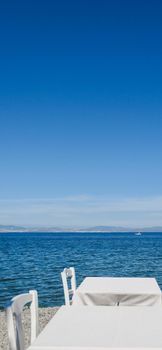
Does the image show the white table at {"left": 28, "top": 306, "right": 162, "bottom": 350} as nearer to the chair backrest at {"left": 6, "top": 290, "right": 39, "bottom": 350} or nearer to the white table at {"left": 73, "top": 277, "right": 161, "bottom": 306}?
the chair backrest at {"left": 6, "top": 290, "right": 39, "bottom": 350}

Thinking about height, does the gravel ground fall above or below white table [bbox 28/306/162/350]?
below

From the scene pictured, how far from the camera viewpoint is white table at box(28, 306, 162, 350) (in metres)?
3.36

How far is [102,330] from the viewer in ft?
12.3

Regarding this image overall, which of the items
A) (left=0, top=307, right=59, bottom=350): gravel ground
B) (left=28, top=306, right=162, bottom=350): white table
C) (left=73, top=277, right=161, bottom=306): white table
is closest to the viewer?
(left=28, top=306, right=162, bottom=350): white table

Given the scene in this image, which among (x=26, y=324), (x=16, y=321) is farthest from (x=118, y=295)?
(x=26, y=324)

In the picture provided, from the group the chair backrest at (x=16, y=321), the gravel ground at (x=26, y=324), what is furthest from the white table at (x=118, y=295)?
the chair backrest at (x=16, y=321)

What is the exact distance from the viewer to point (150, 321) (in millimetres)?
4039

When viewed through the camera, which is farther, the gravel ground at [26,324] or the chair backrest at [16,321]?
the gravel ground at [26,324]

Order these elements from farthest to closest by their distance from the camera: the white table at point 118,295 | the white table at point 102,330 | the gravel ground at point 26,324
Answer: the gravel ground at point 26,324 → the white table at point 118,295 → the white table at point 102,330

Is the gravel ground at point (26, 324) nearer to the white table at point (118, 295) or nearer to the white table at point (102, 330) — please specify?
the white table at point (118, 295)

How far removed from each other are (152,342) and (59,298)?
14803mm

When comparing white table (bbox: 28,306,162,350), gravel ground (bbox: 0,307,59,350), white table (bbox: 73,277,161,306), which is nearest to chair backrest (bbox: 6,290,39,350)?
white table (bbox: 28,306,162,350)

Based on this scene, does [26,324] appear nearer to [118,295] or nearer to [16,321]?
[118,295]

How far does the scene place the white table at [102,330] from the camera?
3355mm
